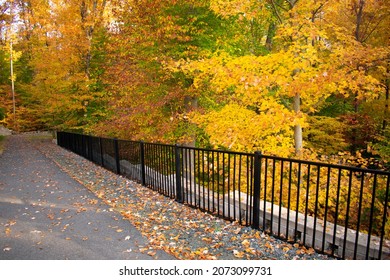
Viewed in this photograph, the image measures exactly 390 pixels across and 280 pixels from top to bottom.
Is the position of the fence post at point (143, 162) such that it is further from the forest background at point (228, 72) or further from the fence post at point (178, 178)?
the forest background at point (228, 72)

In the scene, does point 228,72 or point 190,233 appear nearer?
point 190,233

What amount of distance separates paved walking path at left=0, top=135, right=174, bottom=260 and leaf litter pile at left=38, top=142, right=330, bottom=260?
0.66ft

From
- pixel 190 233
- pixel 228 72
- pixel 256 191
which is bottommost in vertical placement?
pixel 190 233

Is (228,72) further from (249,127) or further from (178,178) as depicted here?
(178,178)

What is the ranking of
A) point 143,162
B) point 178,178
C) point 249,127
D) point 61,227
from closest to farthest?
point 61,227, point 178,178, point 143,162, point 249,127

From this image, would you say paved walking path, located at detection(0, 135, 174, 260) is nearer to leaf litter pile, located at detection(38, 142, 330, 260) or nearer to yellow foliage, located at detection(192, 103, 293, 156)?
leaf litter pile, located at detection(38, 142, 330, 260)

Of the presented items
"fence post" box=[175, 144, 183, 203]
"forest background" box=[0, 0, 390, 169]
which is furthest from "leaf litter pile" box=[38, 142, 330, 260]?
"forest background" box=[0, 0, 390, 169]

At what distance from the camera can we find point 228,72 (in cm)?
718

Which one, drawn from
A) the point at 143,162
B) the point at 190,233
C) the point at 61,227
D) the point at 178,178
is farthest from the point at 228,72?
the point at 61,227

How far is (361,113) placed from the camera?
42.3 feet

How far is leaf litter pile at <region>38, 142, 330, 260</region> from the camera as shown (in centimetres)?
366

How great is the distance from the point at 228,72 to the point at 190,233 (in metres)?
4.39
